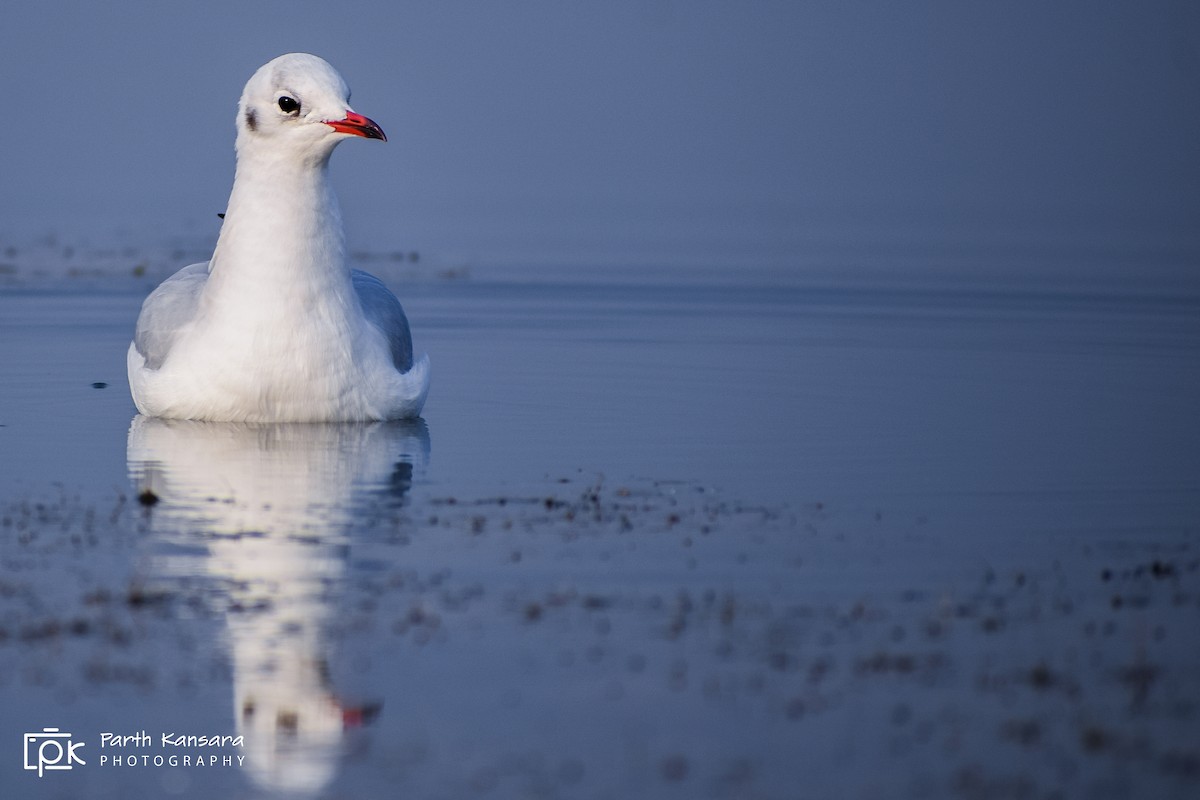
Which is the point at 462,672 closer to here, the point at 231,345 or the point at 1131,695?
the point at 1131,695

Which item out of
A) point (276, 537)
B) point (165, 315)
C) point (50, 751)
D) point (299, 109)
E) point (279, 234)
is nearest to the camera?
point (50, 751)

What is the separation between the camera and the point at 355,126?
14023mm

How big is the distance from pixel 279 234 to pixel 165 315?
4.36ft

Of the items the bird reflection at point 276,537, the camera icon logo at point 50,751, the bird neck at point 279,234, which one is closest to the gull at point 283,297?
the bird neck at point 279,234

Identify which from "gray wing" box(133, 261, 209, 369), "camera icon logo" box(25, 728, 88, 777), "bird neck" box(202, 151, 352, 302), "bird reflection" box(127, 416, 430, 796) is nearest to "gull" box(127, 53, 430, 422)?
"bird neck" box(202, 151, 352, 302)

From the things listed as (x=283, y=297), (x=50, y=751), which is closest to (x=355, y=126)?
(x=283, y=297)

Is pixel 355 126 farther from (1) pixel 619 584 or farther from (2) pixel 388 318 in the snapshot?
(1) pixel 619 584

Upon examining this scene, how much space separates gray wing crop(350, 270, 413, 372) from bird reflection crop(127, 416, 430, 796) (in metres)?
0.52

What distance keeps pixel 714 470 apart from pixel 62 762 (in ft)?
20.4

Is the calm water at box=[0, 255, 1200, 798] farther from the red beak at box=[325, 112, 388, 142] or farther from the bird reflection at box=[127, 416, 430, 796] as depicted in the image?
the red beak at box=[325, 112, 388, 142]

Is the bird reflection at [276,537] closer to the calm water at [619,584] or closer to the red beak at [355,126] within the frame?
the calm water at [619,584]

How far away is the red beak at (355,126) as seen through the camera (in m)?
13.9

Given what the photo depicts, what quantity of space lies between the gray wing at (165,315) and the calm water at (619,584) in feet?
1.93

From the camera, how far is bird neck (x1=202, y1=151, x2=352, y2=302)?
14.4 metres
